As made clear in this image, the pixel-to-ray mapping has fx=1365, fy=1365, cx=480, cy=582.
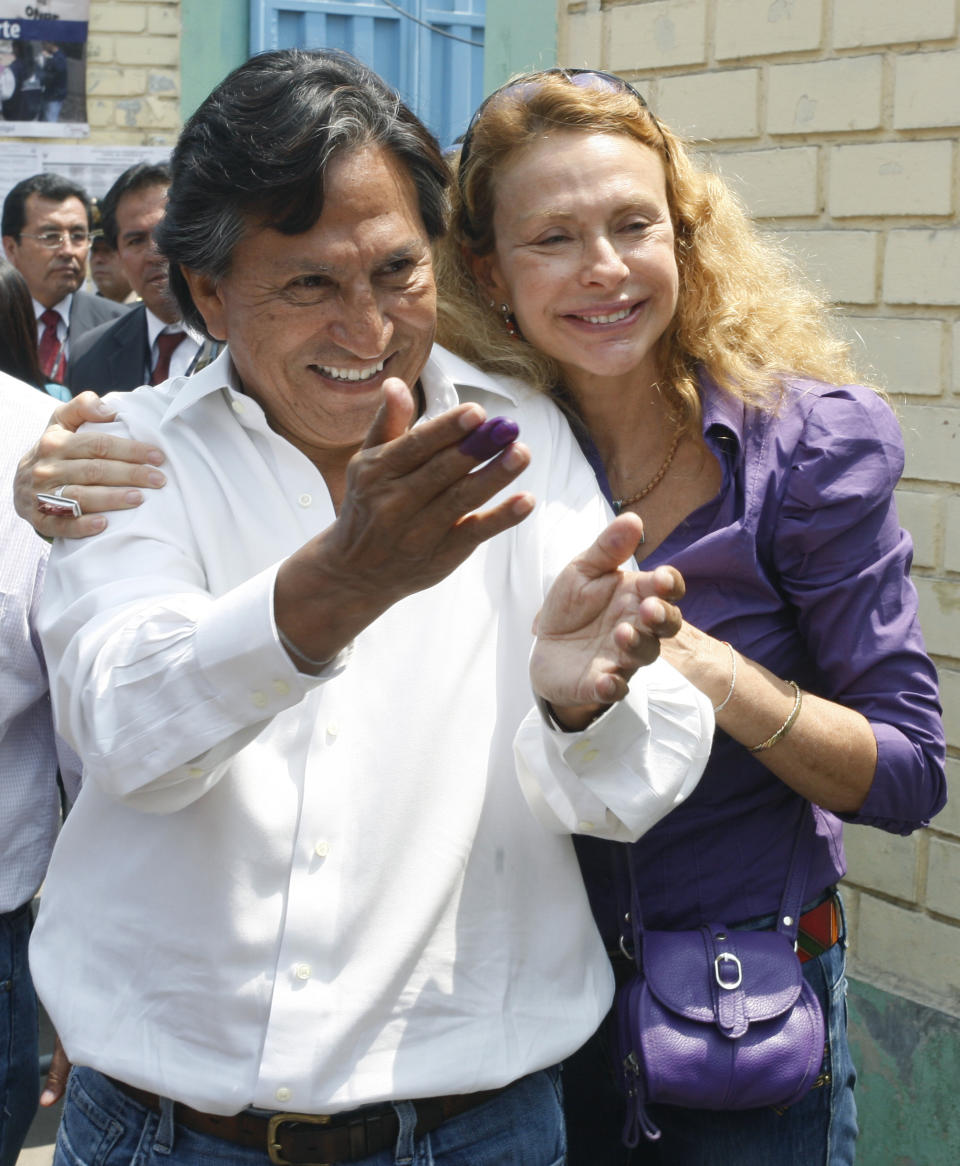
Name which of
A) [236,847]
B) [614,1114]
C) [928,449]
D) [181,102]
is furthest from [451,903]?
→ [181,102]

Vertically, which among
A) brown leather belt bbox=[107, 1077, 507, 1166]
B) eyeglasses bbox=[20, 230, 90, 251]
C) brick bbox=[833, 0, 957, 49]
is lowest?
brown leather belt bbox=[107, 1077, 507, 1166]

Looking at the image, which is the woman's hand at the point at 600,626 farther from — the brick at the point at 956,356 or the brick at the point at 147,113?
the brick at the point at 147,113

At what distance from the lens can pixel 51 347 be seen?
23.1 feet

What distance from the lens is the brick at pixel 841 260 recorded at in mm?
3092

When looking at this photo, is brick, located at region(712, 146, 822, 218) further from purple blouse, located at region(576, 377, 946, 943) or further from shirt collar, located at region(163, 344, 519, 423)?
shirt collar, located at region(163, 344, 519, 423)

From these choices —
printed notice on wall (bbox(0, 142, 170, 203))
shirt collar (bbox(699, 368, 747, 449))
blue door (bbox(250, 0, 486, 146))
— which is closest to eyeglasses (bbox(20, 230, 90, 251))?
printed notice on wall (bbox(0, 142, 170, 203))

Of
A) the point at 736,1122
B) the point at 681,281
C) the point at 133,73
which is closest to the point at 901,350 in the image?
the point at 681,281

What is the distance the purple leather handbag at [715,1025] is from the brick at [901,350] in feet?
5.12

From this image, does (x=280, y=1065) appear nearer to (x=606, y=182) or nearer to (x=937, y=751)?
(x=937, y=751)

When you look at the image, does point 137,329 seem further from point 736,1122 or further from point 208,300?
point 736,1122

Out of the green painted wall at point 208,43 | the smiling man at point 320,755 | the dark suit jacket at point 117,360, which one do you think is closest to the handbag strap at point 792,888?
the smiling man at point 320,755

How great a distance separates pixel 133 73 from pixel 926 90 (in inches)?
238

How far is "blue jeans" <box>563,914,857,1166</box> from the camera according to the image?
1912 millimetres

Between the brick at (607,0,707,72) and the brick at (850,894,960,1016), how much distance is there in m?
2.10
